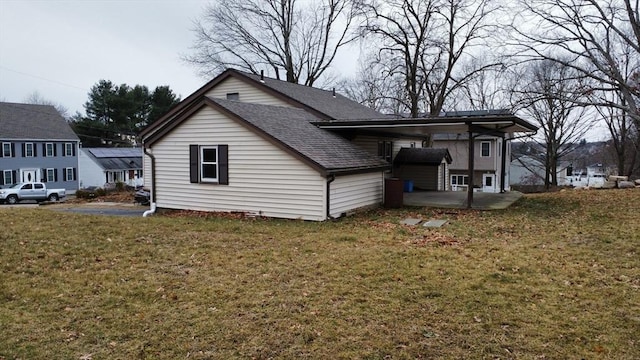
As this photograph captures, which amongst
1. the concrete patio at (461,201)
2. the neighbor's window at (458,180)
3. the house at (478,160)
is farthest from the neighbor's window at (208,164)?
the neighbor's window at (458,180)

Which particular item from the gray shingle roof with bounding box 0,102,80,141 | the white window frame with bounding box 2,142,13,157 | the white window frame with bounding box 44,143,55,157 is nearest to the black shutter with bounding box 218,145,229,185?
the gray shingle roof with bounding box 0,102,80,141

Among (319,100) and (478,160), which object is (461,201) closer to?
(319,100)

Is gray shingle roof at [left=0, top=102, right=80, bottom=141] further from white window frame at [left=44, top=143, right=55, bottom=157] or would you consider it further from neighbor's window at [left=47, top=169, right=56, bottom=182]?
neighbor's window at [left=47, top=169, right=56, bottom=182]

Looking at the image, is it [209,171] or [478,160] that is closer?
[209,171]

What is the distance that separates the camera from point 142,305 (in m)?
5.66

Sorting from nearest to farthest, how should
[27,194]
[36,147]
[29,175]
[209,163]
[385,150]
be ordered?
[209,163] → [385,150] → [27,194] → [29,175] → [36,147]

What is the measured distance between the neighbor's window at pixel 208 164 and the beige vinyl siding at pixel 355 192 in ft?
12.9

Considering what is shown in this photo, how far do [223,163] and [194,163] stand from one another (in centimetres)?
113

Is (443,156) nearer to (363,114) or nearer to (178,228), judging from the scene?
(363,114)

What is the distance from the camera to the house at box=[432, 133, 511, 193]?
3591 centimetres

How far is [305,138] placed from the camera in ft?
47.5

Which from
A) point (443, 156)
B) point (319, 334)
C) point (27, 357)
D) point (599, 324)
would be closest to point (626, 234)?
point (599, 324)

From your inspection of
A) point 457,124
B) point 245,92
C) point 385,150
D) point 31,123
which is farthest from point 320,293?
point 31,123

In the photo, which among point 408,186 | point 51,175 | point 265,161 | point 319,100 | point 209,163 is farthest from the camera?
point 51,175
